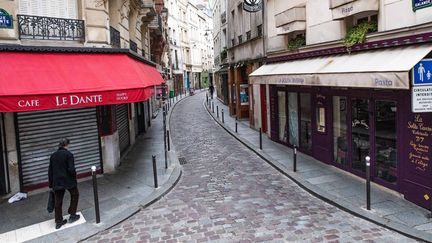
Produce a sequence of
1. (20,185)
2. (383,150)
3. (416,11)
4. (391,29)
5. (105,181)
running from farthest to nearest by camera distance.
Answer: (105,181) → (20,185) → (383,150) → (391,29) → (416,11)

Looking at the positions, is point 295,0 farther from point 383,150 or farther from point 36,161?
point 36,161

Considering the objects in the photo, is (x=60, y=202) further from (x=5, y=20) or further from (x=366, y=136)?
(x=366, y=136)

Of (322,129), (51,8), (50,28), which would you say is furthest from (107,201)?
(322,129)

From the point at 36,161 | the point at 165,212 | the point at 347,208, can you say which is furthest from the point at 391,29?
the point at 36,161

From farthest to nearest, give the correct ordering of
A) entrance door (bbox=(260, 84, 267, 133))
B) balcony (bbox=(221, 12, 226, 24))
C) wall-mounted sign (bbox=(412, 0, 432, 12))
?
balcony (bbox=(221, 12, 226, 24)), entrance door (bbox=(260, 84, 267, 133)), wall-mounted sign (bbox=(412, 0, 432, 12))

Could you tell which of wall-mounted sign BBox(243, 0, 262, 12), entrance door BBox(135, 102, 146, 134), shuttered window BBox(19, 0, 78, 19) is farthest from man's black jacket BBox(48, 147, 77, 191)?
entrance door BBox(135, 102, 146, 134)

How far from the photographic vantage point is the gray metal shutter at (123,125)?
1392 centimetres

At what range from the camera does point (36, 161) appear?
9.86m

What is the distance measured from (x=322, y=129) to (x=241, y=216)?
5.07m

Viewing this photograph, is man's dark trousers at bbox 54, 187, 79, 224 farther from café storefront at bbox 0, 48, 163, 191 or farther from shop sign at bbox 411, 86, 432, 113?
shop sign at bbox 411, 86, 432, 113

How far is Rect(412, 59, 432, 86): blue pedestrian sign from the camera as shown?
6338mm

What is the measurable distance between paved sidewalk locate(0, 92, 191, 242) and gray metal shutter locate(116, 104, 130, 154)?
4.61ft

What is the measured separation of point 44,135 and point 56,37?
268 centimetres

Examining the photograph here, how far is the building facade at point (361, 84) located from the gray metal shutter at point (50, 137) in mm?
6216
